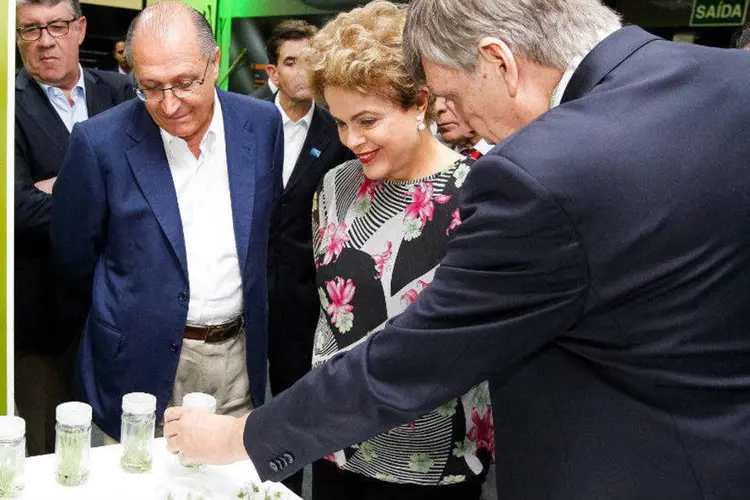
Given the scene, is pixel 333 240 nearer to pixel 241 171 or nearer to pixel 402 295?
pixel 402 295

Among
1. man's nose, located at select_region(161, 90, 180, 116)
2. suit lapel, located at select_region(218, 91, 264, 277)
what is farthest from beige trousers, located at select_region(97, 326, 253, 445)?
man's nose, located at select_region(161, 90, 180, 116)

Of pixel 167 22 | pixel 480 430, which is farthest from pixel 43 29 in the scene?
pixel 480 430

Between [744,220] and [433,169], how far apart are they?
2.87 ft

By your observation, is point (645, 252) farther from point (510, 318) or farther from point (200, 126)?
point (200, 126)

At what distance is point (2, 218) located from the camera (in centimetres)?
220

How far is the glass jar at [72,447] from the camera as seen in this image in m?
1.53

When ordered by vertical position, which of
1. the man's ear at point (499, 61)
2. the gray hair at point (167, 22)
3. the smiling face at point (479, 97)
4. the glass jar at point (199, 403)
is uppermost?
the man's ear at point (499, 61)

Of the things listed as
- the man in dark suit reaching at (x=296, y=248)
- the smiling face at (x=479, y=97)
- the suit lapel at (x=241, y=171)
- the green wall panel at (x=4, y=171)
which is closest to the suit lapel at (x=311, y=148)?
the man in dark suit reaching at (x=296, y=248)

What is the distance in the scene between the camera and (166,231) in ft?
6.62

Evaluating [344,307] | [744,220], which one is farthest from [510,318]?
[344,307]

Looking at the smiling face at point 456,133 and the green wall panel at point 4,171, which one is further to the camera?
the smiling face at point 456,133

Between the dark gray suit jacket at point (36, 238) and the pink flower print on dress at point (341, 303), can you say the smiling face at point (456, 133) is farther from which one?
the dark gray suit jacket at point (36, 238)

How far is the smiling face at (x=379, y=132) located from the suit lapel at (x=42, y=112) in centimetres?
125

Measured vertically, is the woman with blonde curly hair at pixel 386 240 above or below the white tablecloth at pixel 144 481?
above
